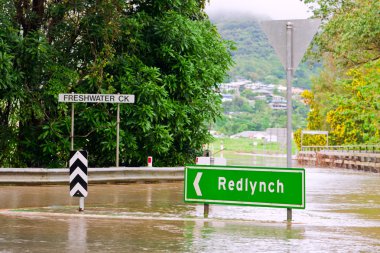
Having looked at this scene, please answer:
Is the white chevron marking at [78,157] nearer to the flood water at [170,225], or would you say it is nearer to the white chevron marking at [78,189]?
the white chevron marking at [78,189]

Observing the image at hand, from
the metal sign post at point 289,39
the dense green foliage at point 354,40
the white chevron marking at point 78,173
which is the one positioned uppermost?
the dense green foliage at point 354,40

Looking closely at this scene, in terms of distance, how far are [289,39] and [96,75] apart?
1544 cm

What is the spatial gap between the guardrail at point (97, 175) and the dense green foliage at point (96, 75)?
1696 mm

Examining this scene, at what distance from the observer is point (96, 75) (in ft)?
99.5

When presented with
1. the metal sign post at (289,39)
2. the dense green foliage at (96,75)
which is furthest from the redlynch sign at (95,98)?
the metal sign post at (289,39)

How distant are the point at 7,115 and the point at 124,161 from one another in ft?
15.1

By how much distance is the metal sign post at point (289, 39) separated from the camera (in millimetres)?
15680

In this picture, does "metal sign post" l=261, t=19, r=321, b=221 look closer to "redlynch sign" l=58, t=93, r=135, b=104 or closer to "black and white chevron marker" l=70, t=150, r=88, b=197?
"black and white chevron marker" l=70, t=150, r=88, b=197

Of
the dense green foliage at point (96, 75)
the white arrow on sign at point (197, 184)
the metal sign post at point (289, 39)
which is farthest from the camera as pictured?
the dense green foliage at point (96, 75)

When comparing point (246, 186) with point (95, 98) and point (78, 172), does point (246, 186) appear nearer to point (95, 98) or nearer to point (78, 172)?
point (78, 172)

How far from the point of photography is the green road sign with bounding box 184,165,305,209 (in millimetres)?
15797

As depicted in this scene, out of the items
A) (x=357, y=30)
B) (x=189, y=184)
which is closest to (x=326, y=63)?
(x=357, y=30)

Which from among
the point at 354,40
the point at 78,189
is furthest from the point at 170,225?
the point at 354,40

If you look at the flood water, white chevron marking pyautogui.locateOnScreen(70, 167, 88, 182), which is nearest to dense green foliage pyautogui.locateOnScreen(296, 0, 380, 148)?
the flood water
